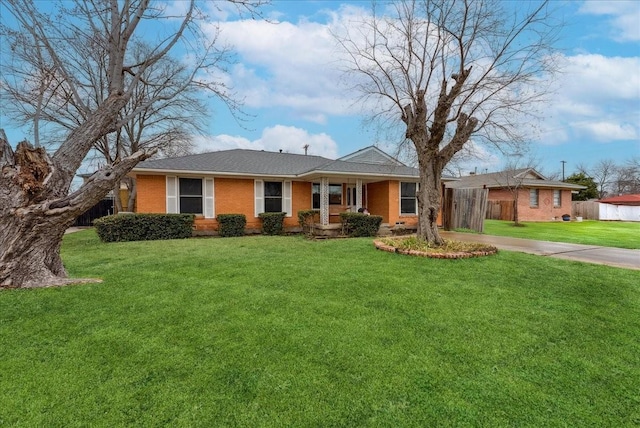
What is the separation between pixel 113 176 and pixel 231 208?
8220 millimetres

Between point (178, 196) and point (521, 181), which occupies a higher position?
point (521, 181)

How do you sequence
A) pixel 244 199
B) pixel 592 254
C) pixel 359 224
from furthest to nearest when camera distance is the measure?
1. pixel 244 199
2. pixel 359 224
3. pixel 592 254

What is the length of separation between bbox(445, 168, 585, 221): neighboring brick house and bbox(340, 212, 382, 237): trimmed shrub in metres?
12.6

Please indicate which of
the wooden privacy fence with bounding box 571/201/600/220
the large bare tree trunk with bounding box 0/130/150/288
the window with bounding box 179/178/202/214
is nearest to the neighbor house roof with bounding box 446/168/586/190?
the wooden privacy fence with bounding box 571/201/600/220

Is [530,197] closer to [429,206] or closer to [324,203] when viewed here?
[324,203]

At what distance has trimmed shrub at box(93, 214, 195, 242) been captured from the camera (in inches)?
438

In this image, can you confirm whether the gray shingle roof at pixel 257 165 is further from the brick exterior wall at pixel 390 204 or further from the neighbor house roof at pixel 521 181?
the neighbor house roof at pixel 521 181

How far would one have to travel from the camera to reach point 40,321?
3.76 metres

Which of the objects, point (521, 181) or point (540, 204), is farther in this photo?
point (540, 204)

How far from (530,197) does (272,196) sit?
2032 cm

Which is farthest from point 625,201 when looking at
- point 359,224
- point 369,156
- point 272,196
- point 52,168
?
point 52,168

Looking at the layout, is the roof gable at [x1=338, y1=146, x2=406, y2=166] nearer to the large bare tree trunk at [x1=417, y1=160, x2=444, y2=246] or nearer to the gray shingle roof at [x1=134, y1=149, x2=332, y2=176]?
the gray shingle roof at [x1=134, y1=149, x2=332, y2=176]

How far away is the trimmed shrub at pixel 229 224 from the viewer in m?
13.1

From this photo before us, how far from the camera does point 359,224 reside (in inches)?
497
